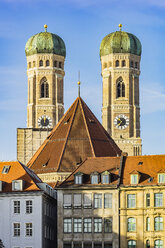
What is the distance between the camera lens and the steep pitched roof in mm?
109625

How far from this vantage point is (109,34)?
570 ft

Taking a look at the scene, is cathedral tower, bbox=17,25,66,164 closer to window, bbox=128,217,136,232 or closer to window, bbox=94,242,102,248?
window, bbox=94,242,102,248

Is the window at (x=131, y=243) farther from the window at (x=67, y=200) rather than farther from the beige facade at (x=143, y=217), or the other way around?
the window at (x=67, y=200)

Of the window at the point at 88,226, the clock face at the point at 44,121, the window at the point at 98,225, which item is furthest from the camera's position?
the clock face at the point at 44,121

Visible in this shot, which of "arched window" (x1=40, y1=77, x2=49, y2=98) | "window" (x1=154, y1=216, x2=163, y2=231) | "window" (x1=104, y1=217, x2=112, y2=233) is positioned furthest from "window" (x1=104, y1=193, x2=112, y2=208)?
"arched window" (x1=40, y1=77, x2=49, y2=98)

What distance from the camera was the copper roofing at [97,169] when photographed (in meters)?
91.4

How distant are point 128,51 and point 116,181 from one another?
83.8m

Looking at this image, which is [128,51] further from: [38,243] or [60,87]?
[38,243]

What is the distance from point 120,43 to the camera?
564 feet

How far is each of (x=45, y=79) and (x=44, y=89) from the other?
6.49 feet

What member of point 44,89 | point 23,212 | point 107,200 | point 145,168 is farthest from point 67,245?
point 44,89

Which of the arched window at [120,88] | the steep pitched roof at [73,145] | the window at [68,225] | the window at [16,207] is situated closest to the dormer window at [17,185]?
the window at [16,207]

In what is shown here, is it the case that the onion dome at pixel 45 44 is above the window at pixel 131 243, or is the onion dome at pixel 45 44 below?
above

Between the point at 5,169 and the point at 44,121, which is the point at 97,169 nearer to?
the point at 5,169
